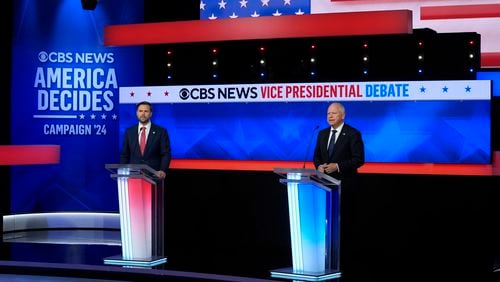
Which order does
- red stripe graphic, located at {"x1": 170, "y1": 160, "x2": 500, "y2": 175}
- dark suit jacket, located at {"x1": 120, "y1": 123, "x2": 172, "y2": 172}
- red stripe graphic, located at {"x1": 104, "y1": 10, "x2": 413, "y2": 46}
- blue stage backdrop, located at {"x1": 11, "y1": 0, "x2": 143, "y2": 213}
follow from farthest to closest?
blue stage backdrop, located at {"x1": 11, "y1": 0, "x2": 143, "y2": 213}, red stripe graphic, located at {"x1": 104, "y1": 10, "x2": 413, "y2": 46}, red stripe graphic, located at {"x1": 170, "y1": 160, "x2": 500, "y2": 175}, dark suit jacket, located at {"x1": 120, "y1": 123, "x2": 172, "y2": 172}

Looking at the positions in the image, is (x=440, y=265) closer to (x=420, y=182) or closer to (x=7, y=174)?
(x=420, y=182)

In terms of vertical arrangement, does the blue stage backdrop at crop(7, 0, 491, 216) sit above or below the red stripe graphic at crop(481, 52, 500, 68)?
below

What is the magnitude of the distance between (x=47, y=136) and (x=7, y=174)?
0.59m

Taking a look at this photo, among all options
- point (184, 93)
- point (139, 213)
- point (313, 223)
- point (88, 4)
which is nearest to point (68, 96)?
point (88, 4)

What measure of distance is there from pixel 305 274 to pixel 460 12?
17.9ft

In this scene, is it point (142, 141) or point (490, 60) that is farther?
point (490, 60)

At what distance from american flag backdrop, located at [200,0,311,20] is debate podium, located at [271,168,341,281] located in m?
5.10

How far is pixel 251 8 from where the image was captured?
34.1 ft

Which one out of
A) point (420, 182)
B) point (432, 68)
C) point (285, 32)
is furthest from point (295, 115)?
point (420, 182)

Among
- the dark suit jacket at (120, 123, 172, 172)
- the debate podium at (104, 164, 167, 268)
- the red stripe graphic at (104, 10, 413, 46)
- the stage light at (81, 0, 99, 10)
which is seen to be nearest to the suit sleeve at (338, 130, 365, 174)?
the debate podium at (104, 164, 167, 268)

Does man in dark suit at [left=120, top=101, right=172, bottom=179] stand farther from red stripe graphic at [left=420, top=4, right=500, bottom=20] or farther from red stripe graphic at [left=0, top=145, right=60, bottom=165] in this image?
red stripe graphic at [left=420, top=4, right=500, bottom=20]

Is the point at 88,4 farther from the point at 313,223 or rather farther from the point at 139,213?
the point at 313,223

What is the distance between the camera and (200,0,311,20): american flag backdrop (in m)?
10.3

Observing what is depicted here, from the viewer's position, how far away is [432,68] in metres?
8.10
